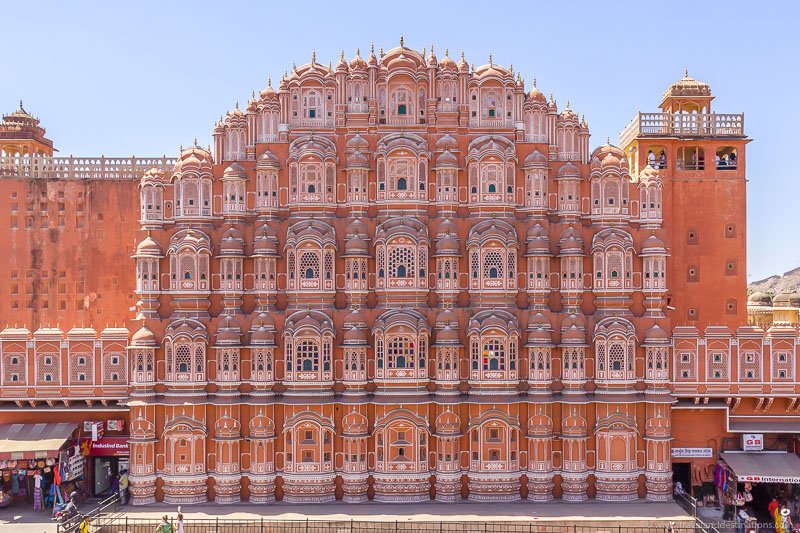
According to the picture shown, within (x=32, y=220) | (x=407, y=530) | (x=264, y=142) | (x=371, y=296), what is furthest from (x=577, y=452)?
(x=32, y=220)

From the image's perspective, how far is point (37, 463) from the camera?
95.9 ft

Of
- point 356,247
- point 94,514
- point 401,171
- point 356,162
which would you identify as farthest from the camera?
point 401,171

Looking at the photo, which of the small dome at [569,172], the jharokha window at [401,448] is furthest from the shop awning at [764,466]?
the small dome at [569,172]

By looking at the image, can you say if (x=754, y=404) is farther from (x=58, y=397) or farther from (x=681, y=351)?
(x=58, y=397)

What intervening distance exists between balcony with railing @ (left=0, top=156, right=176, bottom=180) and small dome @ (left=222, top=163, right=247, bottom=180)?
6656mm

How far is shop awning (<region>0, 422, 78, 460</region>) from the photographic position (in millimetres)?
28862

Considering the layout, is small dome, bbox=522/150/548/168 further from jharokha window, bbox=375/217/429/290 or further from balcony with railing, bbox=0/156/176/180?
balcony with railing, bbox=0/156/176/180

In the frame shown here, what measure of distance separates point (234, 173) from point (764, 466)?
24940 mm

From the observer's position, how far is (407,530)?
26406 mm

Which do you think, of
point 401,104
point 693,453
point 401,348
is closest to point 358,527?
point 401,348

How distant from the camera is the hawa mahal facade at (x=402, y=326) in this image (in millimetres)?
29469

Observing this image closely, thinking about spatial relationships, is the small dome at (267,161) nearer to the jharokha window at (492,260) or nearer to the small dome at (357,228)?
the small dome at (357,228)

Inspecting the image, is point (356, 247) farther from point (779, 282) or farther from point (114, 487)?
point (779, 282)

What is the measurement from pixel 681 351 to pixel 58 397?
86.4ft
